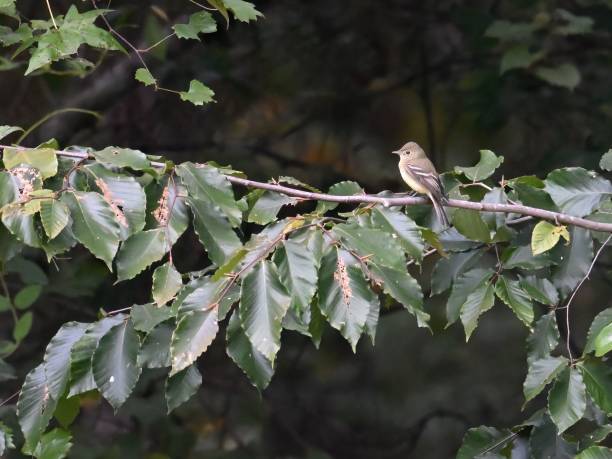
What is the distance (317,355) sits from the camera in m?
5.71

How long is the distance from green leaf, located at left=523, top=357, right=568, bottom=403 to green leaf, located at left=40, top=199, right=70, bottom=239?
1033 mm

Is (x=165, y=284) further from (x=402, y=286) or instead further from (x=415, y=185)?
(x=415, y=185)

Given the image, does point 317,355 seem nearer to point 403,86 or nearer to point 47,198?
point 403,86

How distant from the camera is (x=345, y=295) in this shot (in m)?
1.78

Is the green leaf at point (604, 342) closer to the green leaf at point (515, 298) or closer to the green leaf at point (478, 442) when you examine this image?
the green leaf at point (515, 298)

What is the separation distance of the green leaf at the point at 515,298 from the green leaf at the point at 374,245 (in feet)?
1.49

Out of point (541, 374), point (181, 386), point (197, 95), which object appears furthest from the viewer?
point (197, 95)

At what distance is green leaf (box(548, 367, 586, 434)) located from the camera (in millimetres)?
2059

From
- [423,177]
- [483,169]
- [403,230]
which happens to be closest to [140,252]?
[403,230]

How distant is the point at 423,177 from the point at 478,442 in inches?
38.6

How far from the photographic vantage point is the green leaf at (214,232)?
1.99 metres

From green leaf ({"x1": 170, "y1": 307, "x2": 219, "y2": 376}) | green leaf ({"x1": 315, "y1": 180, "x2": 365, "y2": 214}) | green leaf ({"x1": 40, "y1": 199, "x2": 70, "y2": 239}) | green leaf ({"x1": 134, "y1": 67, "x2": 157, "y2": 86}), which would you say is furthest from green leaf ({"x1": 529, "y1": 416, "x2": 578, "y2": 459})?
green leaf ({"x1": 134, "y1": 67, "x2": 157, "y2": 86})

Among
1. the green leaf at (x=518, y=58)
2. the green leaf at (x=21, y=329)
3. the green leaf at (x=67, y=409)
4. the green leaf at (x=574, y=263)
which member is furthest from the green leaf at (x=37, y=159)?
the green leaf at (x=518, y=58)

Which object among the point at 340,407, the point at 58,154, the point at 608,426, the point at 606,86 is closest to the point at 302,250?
the point at 58,154
